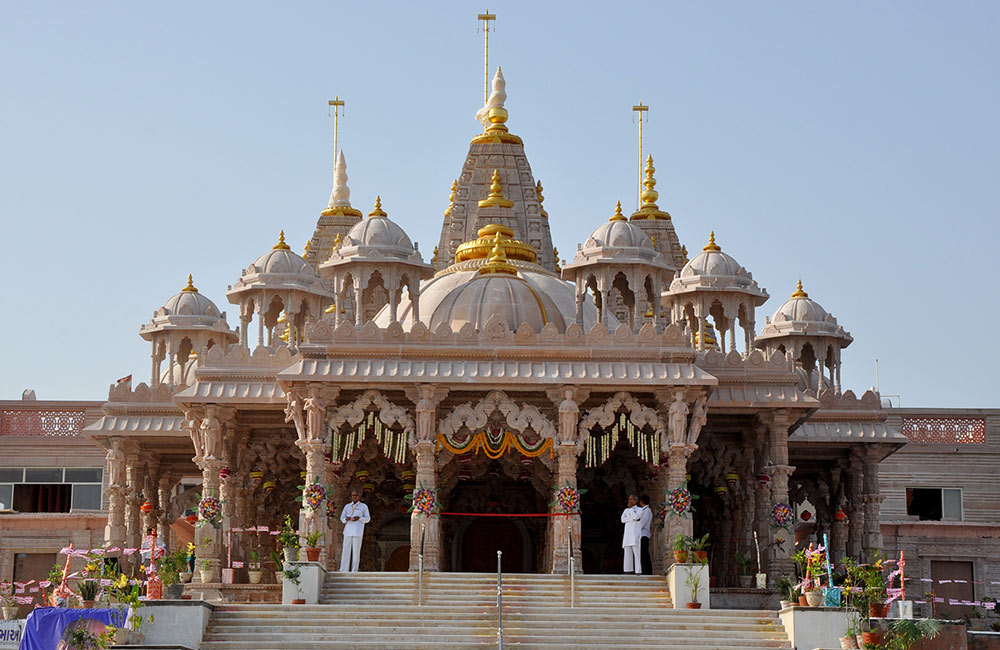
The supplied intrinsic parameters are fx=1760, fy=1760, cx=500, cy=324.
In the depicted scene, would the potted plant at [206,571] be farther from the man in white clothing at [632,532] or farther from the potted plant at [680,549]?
the potted plant at [680,549]

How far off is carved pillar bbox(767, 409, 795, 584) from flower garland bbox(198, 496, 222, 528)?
1092 cm

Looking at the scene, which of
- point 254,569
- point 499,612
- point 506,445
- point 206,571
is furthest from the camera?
point 254,569

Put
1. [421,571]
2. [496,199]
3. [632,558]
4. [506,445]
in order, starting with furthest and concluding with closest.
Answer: [496,199] < [506,445] < [632,558] < [421,571]

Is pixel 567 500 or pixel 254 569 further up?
pixel 567 500

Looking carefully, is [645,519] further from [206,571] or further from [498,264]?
[206,571]

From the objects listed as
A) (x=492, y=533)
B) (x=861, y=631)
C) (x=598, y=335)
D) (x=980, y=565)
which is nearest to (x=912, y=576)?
(x=980, y=565)

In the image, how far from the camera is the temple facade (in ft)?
107

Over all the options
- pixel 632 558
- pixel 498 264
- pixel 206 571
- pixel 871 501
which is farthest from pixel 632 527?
pixel 871 501

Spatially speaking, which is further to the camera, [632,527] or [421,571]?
[632,527]

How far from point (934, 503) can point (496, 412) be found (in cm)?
1746

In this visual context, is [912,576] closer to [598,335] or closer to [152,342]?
[598,335]

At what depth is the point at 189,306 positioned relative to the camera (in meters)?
42.5

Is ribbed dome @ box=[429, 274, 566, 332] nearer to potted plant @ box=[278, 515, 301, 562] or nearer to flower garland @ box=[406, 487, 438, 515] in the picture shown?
flower garland @ box=[406, 487, 438, 515]

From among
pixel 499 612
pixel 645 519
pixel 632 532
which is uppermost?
pixel 645 519
